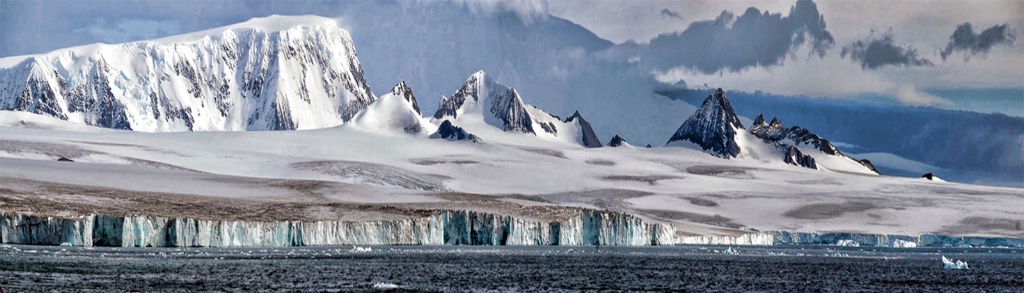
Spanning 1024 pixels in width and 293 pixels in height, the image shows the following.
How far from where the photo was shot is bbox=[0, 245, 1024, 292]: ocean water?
73812mm

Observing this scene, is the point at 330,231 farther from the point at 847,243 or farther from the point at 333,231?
the point at 847,243

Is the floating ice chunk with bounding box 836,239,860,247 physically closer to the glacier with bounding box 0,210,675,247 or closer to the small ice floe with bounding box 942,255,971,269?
the glacier with bounding box 0,210,675,247

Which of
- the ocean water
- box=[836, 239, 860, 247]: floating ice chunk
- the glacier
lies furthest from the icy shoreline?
box=[836, 239, 860, 247]: floating ice chunk

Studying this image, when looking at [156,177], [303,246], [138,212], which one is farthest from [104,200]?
[156,177]

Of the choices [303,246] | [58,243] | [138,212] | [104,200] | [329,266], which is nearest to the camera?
[329,266]

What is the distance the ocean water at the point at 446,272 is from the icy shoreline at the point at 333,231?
16.6 ft

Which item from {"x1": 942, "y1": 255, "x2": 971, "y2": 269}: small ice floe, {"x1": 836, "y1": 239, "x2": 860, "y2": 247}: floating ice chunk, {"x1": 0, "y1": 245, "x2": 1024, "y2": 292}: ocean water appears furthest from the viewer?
{"x1": 836, "y1": 239, "x2": 860, "y2": 247}: floating ice chunk

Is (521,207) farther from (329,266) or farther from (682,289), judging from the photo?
(682,289)

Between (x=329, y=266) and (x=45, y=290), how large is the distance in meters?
28.9

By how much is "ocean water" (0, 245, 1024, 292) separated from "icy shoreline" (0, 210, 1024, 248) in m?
5.05

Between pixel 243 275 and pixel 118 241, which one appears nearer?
pixel 243 275

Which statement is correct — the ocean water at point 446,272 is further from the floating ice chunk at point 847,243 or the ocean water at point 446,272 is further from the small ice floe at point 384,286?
the floating ice chunk at point 847,243

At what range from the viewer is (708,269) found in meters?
101

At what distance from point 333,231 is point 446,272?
157ft
